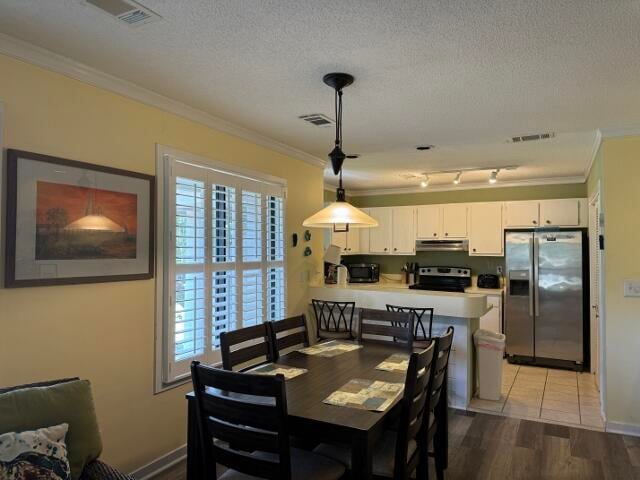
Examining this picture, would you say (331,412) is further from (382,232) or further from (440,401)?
(382,232)

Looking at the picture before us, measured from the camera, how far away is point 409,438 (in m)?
2.00

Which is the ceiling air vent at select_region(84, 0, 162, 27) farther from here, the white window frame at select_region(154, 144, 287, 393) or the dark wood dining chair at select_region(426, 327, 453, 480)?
the dark wood dining chair at select_region(426, 327, 453, 480)

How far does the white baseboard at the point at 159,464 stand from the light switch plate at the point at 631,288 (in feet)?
11.7

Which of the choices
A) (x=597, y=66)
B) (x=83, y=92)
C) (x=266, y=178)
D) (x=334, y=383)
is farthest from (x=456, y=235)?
(x=83, y=92)

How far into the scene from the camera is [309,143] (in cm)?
413

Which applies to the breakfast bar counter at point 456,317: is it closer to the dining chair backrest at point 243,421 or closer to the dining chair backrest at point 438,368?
the dining chair backrest at point 438,368

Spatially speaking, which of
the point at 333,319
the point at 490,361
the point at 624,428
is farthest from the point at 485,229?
the point at 624,428

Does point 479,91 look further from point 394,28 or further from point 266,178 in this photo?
point 266,178

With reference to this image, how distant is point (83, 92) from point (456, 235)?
5108 millimetres

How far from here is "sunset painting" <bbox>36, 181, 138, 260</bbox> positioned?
7.32 feet

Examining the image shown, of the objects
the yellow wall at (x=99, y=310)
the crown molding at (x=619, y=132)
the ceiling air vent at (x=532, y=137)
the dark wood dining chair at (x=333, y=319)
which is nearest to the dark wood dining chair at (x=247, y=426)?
the yellow wall at (x=99, y=310)

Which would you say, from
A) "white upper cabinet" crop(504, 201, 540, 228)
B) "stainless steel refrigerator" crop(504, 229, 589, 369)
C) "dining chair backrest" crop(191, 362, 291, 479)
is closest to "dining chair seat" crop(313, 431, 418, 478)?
"dining chair backrest" crop(191, 362, 291, 479)

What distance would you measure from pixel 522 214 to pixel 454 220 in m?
0.89

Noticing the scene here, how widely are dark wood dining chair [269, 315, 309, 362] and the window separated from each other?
0.60 metres
